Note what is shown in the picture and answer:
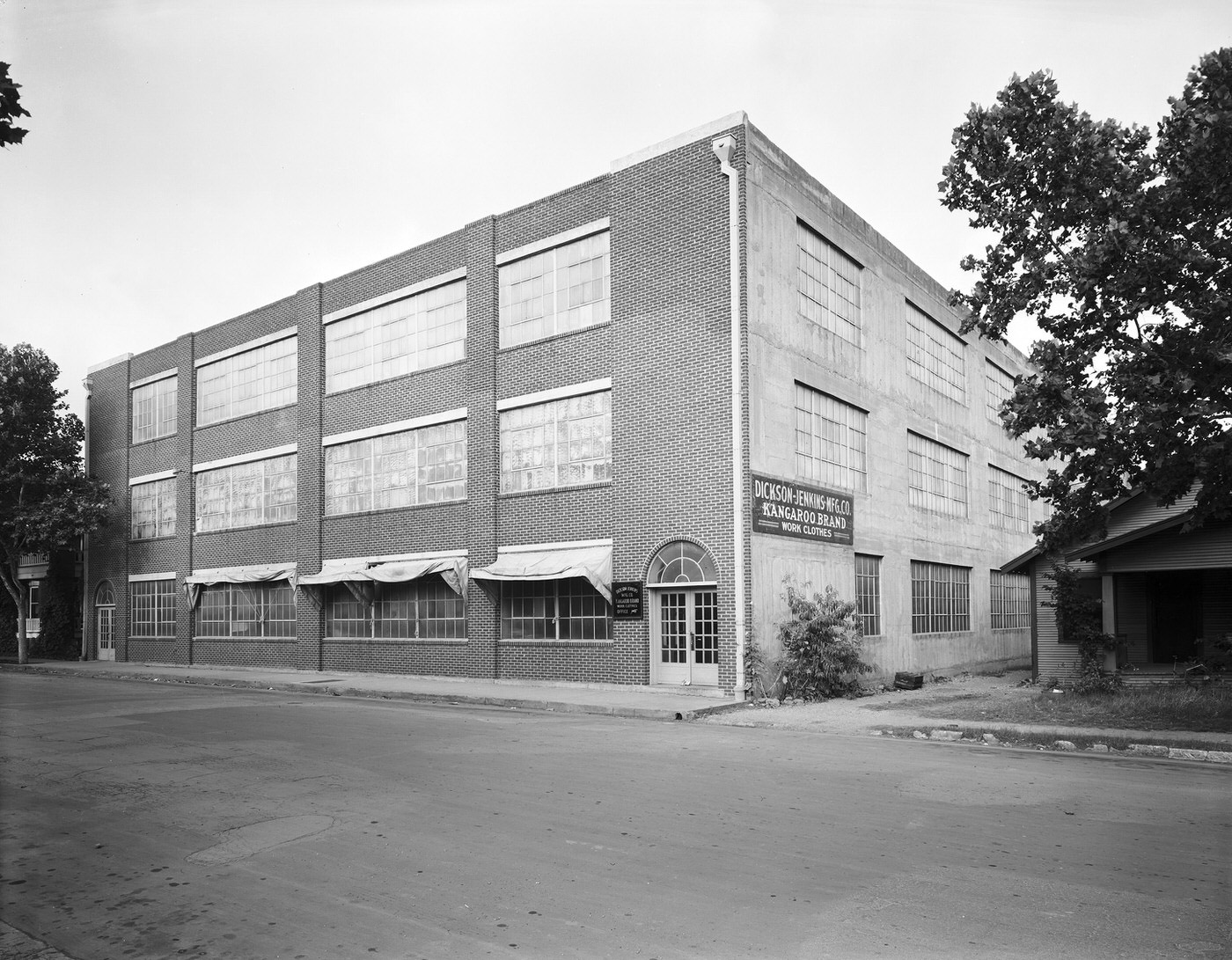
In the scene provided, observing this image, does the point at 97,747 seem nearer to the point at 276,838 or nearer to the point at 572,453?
the point at 276,838

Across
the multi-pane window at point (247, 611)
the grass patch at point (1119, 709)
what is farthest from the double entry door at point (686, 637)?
the multi-pane window at point (247, 611)

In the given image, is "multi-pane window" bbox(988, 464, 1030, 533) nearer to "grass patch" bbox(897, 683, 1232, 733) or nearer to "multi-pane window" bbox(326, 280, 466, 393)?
"grass patch" bbox(897, 683, 1232, 733)

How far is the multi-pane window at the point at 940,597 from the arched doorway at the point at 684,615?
906cm

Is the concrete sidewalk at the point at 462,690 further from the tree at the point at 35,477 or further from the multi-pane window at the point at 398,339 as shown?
the multi-pane window at the point at 398,339

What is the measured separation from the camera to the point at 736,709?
62.0 ft

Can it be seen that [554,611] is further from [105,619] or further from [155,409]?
[105,619]

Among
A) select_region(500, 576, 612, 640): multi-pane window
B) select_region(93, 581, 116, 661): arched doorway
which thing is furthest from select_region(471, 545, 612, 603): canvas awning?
select_region(93, 581, 116, 661): arched doorway

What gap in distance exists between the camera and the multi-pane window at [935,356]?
98.0ft

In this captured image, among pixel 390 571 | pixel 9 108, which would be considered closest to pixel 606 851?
pixel 9 108

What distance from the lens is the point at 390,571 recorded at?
2698cm

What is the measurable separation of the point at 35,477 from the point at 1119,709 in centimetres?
3469

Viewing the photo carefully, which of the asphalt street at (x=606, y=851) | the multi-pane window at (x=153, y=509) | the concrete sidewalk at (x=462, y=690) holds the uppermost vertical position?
the multi-pane window at (x=153, y=509)

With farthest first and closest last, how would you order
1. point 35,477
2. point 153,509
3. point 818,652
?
point 153,509 → point 35,477 → point 818,652

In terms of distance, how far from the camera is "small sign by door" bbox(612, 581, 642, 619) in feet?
72.0
